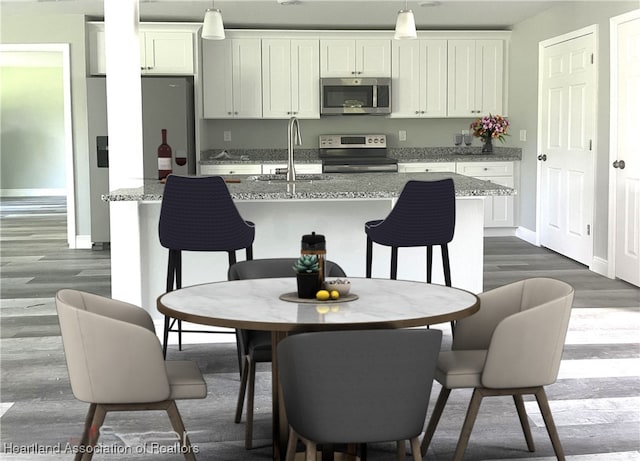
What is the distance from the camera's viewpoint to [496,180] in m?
9.30

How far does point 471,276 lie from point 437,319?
2.73 meters

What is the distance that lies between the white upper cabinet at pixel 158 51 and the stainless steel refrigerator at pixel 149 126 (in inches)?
9.7

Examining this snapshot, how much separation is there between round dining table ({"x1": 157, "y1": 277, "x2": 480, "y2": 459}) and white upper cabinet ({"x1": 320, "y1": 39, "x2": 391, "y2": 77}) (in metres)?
6.32

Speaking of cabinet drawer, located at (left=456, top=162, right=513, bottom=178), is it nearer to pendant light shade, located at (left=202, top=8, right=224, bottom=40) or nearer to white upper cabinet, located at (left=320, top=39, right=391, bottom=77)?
white upper cabinet, located at (left=320, top=39, right=391, bottom=77)

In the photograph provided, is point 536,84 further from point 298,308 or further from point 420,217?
point 298,308

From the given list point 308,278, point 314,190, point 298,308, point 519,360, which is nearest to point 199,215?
point 314,190

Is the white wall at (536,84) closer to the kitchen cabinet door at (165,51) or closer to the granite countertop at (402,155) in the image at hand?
the granite countertop at (402,155)

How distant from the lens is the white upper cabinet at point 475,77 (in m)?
9.45

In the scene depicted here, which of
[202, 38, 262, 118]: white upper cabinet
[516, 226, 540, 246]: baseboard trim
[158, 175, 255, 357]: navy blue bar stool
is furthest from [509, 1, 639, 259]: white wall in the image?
[158, 175, 255, 357]: navy blue bar stool

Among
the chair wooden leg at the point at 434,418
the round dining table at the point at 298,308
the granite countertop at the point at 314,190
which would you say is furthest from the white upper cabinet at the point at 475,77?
the chair wooden leg at the point at 434,418

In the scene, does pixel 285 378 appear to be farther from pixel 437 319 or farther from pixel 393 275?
pixel 393 275

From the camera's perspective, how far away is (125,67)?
4996 millimetres

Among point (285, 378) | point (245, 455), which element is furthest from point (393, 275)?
point (285, 378)

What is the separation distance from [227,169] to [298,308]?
6.31m
